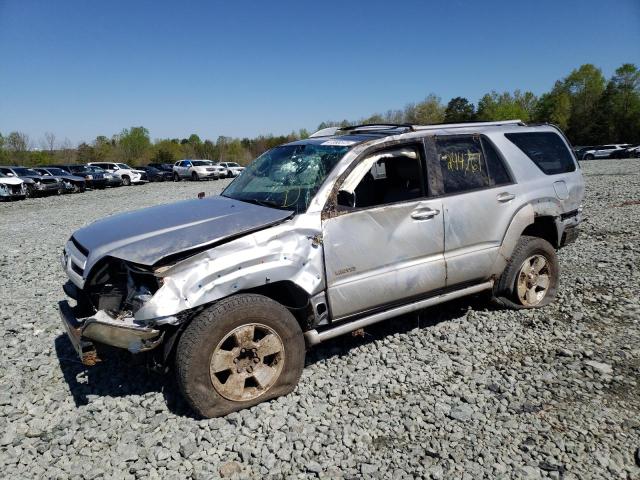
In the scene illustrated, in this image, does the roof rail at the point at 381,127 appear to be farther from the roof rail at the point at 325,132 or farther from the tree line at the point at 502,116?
the tree line at the point at 502,116

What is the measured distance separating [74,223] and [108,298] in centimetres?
1097

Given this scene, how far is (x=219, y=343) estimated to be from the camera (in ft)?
9.54

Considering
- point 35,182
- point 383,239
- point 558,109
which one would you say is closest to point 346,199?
point 383,239

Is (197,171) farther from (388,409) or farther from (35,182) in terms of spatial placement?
(388,409)

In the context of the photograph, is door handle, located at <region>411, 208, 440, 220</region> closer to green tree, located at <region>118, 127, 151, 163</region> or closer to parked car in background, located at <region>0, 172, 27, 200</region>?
parked car in background, located at <region>0, 172, 27, 200</region>

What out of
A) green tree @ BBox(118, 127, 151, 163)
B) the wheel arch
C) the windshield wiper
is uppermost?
green tree @ BBox(118, 127, 151, 163)

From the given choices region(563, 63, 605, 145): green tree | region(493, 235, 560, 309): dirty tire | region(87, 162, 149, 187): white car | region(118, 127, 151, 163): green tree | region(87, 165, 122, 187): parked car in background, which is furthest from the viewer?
region(118, 127, 151, 163): green tree

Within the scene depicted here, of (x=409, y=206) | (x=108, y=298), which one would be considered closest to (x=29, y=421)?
(x=108, y=298)

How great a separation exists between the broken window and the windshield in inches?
9.5

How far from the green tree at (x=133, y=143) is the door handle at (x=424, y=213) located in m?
72.4

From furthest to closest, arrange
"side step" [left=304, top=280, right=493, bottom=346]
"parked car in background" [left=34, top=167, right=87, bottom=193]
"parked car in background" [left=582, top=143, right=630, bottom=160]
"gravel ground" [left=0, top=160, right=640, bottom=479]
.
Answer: "parked car in background" [left=582, top=143, right=630, bottom=160]
"parked car in background" [left=34, top=167, right=87, bottom=193]
"side step" [left=304, top=280, right=493, bottom=346]
"gravel ground" [left=0, top=160, right=640, bottom=479]

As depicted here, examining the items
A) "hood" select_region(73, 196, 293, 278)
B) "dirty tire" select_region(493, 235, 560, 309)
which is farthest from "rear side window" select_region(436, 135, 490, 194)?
"hood" select_region(73, 196, 293, 278)

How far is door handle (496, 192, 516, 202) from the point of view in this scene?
13.7 ft

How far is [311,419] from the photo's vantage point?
3.03 metres
